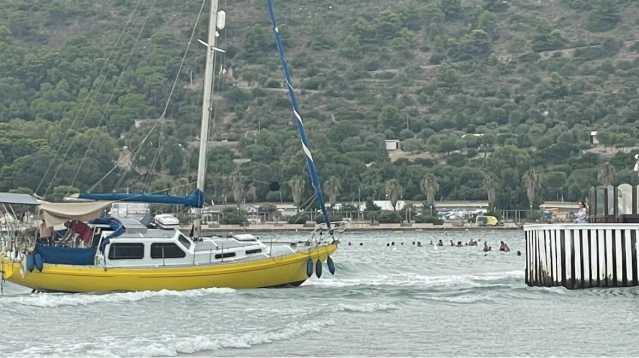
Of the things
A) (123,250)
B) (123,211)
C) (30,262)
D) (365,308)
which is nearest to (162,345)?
(365,308)

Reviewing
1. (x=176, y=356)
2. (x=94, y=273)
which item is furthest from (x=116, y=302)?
(x=176, y=356)

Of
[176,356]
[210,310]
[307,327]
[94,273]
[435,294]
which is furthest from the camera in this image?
[435,294]

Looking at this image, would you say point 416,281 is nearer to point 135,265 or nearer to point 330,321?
point 135,265

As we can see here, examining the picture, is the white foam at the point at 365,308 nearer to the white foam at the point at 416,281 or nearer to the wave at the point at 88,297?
the wave at the point at 88,297

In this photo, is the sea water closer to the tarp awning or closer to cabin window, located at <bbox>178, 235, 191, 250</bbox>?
cabin window, located at <bbox>178, 235, 191, 250</bbox>

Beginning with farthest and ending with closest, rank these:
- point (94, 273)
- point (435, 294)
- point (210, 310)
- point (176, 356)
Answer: point (435, 294), point (94, 273), point (210, 310), point (176, 356)

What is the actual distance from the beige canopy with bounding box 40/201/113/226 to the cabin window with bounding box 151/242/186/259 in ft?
8.99

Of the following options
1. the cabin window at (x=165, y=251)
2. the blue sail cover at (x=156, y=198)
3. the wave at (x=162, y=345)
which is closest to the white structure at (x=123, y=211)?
the blue sail cover at (x=156, y=198)

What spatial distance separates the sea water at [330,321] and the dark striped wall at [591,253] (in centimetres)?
50

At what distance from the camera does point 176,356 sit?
3981cm

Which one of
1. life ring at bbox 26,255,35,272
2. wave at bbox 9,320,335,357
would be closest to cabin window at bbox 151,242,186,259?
life ring at bbox 26,255,35,272

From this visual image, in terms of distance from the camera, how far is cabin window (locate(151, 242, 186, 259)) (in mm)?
55406

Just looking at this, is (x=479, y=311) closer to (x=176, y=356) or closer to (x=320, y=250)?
(x=320, y=250)

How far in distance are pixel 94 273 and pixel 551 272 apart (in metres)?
15.7
